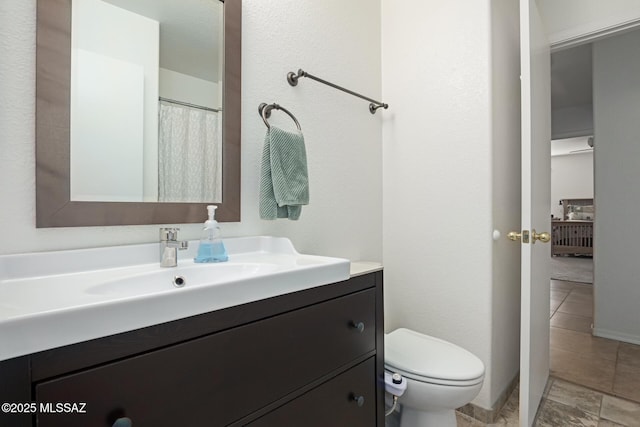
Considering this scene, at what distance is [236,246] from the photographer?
3.72 feet

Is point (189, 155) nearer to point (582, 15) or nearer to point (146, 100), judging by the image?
point (146, 100)

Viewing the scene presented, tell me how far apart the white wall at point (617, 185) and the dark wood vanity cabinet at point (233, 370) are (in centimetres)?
264

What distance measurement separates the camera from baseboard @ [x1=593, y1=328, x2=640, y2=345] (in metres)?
2.45

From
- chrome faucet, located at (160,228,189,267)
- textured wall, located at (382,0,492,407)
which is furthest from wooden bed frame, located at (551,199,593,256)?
chrome faucet, located at (160,228,189,267)

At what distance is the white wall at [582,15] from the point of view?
1.74m

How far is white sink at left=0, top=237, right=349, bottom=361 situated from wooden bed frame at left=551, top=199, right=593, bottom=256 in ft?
24.5

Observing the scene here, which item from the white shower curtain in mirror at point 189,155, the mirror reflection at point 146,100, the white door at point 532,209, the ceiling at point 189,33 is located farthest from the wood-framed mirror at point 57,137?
the white door at point 532,209

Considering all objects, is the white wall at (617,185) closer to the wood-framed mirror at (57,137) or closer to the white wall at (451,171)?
the white wall at (451,171)

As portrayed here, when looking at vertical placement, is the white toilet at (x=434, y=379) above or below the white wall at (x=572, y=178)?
below

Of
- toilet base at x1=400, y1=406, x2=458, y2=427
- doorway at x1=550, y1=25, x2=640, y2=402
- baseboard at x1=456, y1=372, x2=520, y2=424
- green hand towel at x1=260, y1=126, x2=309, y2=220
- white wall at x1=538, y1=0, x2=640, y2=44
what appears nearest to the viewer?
green hand towel at x1=260, y1=126, x2=309, y2=220

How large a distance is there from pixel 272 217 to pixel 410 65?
1.27m

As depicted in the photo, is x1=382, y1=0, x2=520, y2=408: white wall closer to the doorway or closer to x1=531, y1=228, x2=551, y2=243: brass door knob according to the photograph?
x1=531, y1=228, x2=551, y2=243: brass door knob

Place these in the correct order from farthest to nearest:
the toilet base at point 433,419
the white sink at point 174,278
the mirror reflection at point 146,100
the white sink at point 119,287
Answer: the toilet base at point 433,419, the mirror reflection at point 146,100, the white sink at point 174,278, the white sink at point 119,287

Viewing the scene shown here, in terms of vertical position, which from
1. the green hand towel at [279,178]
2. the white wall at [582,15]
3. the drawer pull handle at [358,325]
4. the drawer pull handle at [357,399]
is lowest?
the drawer pull handle at [357,399]
